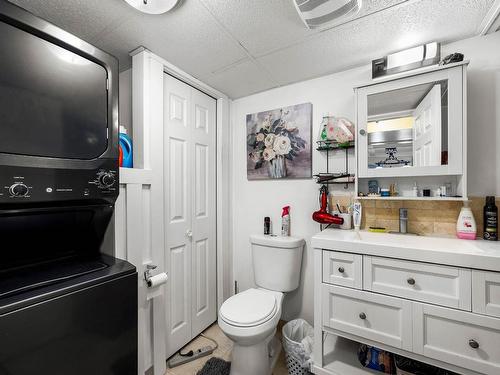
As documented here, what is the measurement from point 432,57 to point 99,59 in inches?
69.9

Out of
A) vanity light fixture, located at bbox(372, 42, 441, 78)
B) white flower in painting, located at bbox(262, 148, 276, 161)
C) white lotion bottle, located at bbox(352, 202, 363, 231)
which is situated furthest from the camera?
white flower in painting, located at bbox(262, 148, 276, 161)

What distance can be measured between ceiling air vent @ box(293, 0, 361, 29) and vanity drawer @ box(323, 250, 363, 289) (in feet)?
4.16

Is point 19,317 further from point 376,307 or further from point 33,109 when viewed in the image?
point 376,307

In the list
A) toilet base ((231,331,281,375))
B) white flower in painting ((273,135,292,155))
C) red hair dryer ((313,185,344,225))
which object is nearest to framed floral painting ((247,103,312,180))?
white flower in painting ((273,135,292,155))

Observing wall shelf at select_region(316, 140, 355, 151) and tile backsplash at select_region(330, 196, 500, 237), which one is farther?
wall shelf at select_region(316, 140, 355, 151)

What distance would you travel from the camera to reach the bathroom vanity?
104cm

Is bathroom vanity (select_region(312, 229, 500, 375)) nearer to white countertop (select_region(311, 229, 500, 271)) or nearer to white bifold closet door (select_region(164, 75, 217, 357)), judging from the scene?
white countertop (select_region(311, 229, 500, 271))

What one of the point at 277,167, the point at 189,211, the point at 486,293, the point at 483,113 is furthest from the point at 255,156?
the point at 486,293

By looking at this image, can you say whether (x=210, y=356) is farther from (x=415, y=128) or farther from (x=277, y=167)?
(x=415, y=128)

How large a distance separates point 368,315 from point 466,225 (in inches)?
30.6

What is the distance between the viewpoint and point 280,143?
6.53 ft

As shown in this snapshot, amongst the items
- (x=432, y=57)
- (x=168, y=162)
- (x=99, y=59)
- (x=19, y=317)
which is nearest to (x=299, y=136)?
(x=432, y=57)

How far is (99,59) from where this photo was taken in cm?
91

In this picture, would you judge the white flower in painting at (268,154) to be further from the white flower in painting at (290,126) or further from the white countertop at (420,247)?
the white countertop at (420,247)
